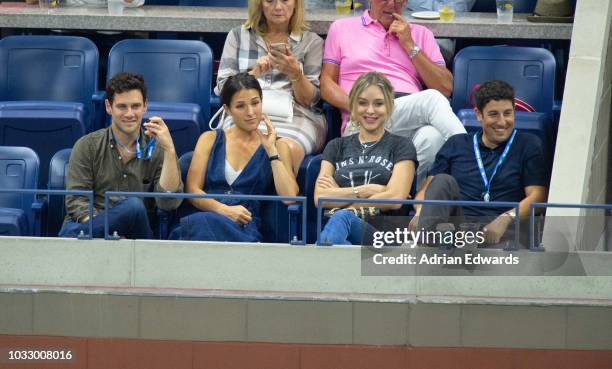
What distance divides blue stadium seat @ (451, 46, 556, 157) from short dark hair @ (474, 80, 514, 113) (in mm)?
812

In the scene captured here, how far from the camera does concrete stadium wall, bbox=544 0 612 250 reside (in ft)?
22.7

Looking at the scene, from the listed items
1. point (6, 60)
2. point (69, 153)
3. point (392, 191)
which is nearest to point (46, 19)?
point (6, 60)

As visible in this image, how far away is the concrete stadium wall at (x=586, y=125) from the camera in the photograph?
272 inches

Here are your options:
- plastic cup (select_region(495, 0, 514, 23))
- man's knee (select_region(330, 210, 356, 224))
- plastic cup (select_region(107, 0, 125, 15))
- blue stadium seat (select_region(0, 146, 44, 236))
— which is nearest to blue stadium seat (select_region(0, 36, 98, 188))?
plastic cup (select_region(107, 0, 125, 15))

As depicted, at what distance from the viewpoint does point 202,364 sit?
268 inches

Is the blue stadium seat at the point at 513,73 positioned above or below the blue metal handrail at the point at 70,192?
above

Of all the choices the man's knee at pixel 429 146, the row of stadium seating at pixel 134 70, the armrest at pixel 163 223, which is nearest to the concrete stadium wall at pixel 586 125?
the row of stadium seating at pixel 134 70

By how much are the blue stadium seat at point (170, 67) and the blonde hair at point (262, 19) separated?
293mm

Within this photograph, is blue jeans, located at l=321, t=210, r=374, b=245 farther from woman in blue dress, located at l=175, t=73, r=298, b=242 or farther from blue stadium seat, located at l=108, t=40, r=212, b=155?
blue stadium seat, located at l=108, t=40, r=212, b=155

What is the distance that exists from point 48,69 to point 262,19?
1231mm

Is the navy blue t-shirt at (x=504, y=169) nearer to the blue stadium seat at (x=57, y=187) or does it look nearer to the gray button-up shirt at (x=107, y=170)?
the gray button-up shirt at (x=107, y=170)

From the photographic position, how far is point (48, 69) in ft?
27.2

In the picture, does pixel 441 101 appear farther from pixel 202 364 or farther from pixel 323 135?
pixel 202 364

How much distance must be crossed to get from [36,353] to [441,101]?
2394 millimetres
